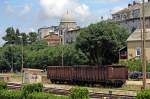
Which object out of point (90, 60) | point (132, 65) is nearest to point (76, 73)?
point (132, 65)

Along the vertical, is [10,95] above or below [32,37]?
below

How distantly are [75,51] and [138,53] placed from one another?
52.6ft

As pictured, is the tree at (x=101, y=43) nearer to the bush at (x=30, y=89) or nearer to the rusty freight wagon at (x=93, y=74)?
the rusty freight wagon at (x=93, y=74)

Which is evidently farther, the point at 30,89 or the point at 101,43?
the point at 101,43

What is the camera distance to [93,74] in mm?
52562

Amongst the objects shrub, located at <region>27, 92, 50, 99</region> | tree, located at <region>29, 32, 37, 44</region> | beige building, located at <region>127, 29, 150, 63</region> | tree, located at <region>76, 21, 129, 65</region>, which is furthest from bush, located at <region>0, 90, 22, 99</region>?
tree, located at <region>29, 32, 37, 44</region>

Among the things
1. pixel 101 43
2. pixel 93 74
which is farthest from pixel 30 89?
pixel 101 43

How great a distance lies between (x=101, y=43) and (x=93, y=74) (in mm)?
28017

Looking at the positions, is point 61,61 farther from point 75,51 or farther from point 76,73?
point 76,73

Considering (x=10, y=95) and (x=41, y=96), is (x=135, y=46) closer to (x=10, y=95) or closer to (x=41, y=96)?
(x=10, y=95)

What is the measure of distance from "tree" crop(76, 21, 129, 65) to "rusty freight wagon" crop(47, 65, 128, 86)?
2141 cm

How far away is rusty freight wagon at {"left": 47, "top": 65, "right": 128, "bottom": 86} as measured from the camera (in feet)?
166

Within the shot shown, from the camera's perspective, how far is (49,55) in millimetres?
98125

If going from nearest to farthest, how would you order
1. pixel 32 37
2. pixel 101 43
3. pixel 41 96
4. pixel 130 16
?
pixel 41 96 < pixel 101 43 < pixel 130 16 < pixel 32 37
